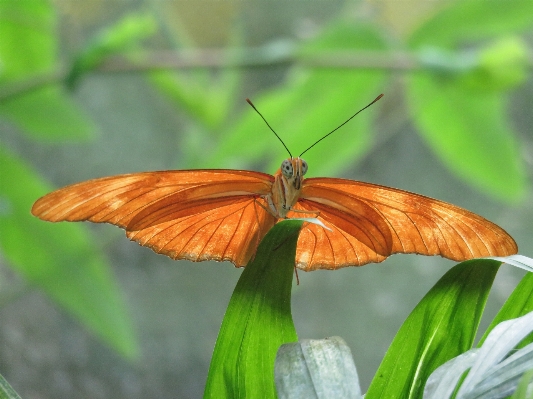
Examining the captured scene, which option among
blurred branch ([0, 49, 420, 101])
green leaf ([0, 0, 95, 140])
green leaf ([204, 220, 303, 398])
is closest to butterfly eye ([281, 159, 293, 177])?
green leaf ([204, 220, 303, 398])

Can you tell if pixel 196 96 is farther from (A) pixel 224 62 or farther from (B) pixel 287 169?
(B) pixel 287 169

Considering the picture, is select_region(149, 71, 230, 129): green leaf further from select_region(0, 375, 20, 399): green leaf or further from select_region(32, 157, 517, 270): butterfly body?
select_region(0, 375, 20, 399): green leaf

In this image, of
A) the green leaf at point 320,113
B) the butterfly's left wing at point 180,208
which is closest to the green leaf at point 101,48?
the green leaf at point 320,113

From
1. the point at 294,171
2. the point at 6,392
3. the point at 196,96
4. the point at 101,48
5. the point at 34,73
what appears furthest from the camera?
the point at 196,96

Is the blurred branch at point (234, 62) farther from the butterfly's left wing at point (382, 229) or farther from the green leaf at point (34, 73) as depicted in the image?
the butterfly's left wing at point (382, 229)

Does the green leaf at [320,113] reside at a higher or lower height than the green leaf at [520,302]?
higher

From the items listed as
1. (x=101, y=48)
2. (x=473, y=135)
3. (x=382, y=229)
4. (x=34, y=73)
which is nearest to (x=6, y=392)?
(x=382, y=229)
